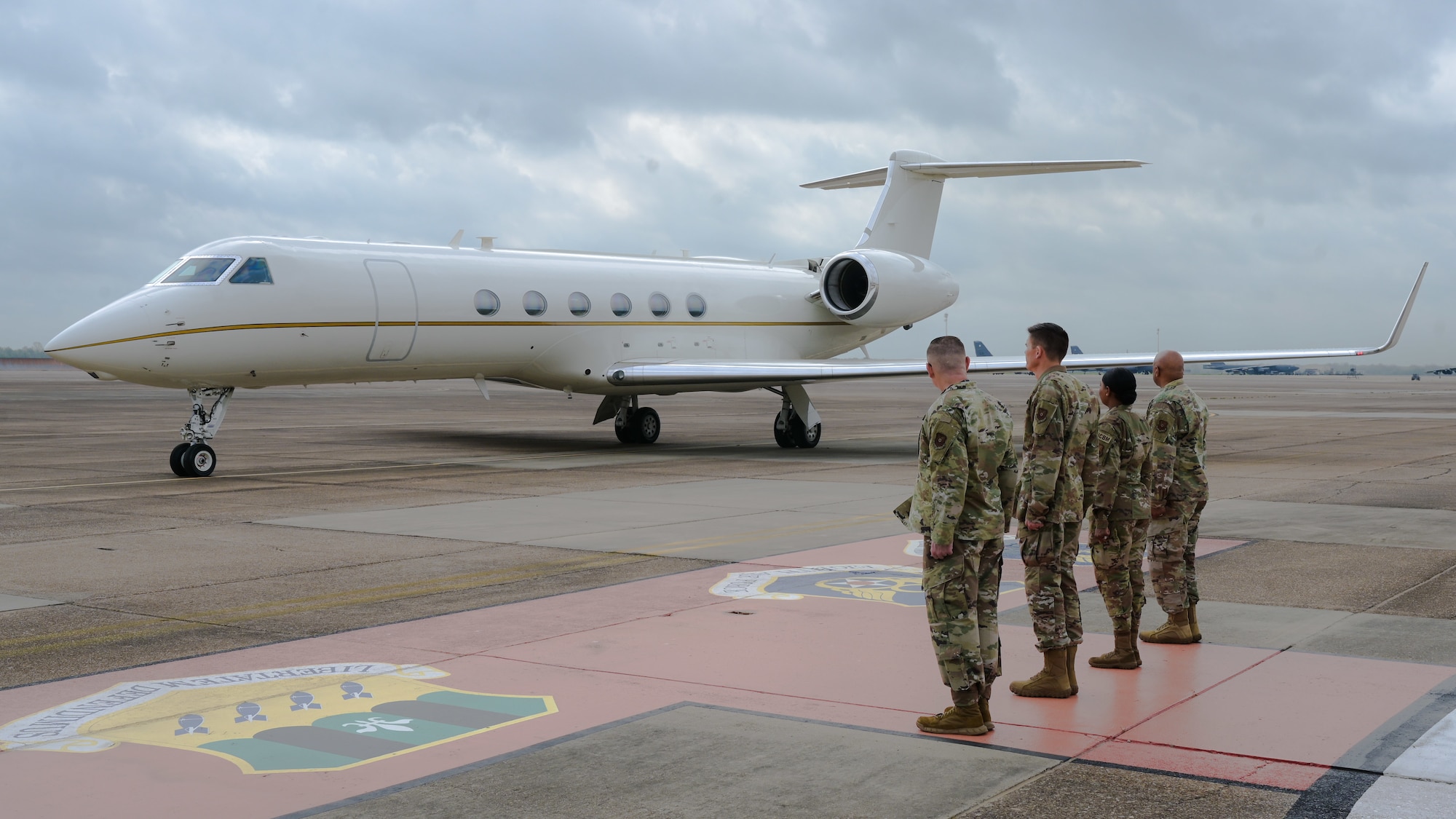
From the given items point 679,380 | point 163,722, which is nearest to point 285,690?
point 163,722

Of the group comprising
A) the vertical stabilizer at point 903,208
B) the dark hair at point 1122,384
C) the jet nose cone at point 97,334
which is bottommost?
the dark hair at point 1122,384

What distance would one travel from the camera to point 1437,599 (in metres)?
8.05

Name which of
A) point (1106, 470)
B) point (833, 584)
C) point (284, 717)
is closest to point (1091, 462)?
point (1106, 470)

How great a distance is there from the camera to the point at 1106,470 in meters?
6.33

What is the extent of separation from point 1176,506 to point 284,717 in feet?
16.1

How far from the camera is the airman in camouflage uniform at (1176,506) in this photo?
6824 mm

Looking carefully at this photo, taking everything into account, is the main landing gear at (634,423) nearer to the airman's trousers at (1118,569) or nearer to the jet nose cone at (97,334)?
the jet nose cone at (97,334)

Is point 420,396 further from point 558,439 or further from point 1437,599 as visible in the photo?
point 1437,599

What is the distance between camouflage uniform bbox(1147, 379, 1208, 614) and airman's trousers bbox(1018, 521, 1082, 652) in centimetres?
132

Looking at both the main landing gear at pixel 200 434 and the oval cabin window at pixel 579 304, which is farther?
the oval cabin window at pixel 579 304

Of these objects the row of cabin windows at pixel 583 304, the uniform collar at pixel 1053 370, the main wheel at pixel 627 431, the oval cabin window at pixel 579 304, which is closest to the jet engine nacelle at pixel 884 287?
the row of cabin windows at pixel 583 304

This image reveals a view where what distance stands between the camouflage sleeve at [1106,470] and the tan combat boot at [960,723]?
5.43 feet

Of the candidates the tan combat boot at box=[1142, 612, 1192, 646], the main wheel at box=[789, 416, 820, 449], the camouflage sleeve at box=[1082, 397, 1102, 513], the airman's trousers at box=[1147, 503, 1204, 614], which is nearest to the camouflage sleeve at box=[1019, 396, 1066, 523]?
the camouflage sleeve at box=[1082, 397, 1102, 513]

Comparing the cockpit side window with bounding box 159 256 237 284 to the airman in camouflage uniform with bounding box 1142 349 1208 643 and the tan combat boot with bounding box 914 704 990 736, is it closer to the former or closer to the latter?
the airman in camouflage uniform with bounding box 1142 349 1208 643
